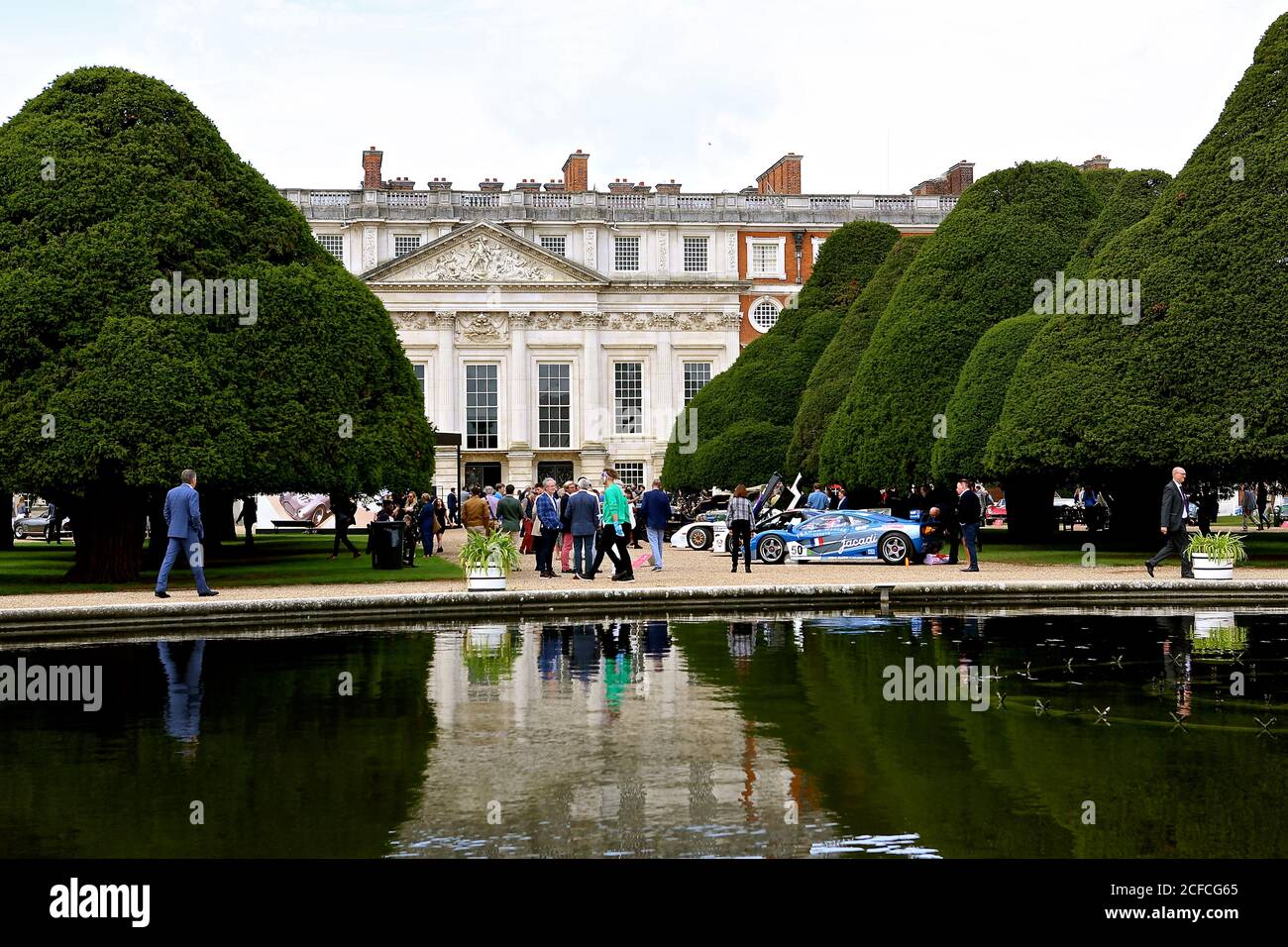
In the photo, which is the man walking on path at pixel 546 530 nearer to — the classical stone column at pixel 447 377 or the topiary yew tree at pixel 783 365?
the topiary yew tree at pixel 783 365

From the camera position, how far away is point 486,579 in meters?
18.7

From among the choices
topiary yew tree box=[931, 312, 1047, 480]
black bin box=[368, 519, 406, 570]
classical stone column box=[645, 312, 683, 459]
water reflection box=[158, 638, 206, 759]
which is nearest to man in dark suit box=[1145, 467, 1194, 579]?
topiary yew tree box=[931, 312, 1047, 480]

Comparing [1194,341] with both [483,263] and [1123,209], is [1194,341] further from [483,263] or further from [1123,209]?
[483,263]

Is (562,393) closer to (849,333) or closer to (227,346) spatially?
(849,333)

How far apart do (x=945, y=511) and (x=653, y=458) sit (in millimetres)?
44344

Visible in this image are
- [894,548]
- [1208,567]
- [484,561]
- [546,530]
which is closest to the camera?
[484,561]

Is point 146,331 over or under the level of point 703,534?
over

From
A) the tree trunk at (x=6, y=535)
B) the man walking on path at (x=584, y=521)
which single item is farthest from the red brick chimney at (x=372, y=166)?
the man walking on path at (x=584, y=521)

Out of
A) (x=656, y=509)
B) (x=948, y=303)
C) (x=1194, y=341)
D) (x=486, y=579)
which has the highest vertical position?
(x=948, y=303)

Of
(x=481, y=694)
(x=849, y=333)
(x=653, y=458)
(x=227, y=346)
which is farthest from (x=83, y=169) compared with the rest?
(x=653, y=458)

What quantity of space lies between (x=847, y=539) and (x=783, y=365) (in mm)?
21704

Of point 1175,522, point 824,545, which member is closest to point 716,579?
point 824,545

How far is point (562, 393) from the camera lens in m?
72.1
